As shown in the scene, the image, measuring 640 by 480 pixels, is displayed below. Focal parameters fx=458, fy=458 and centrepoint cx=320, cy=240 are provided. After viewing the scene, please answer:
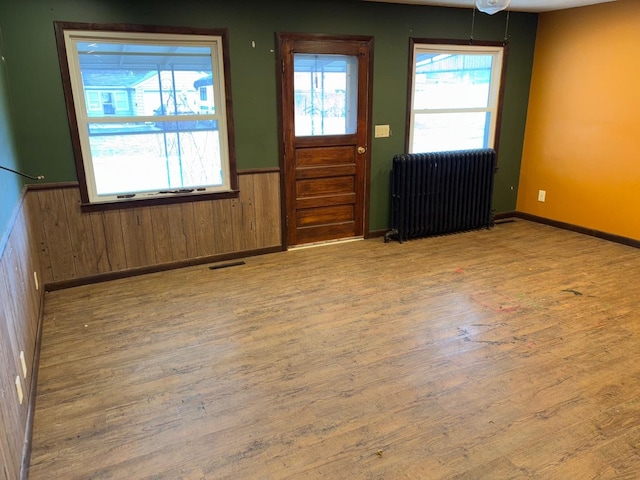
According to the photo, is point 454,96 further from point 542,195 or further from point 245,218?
point 245,218

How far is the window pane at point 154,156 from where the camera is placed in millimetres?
3684

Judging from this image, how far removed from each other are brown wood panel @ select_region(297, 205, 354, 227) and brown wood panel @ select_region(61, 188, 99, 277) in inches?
73.9

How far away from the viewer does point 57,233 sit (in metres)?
3.63

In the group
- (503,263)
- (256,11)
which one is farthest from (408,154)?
(256,11)

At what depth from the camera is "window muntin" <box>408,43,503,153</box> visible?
4746 millimetres

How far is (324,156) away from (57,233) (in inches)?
95.4

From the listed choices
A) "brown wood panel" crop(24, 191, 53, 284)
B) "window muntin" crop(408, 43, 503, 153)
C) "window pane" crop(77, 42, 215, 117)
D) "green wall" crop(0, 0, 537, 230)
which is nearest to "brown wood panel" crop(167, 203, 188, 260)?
"green wall" crop(0, 0, 537, 230)

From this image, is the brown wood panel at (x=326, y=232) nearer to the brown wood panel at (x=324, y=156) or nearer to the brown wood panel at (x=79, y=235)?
the brown wood panel at (x=324, y=156)

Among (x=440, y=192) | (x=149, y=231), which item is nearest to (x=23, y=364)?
(x=149, y=231)

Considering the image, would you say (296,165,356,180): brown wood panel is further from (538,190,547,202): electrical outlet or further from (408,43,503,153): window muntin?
(538,190,547,202): electrical outlet

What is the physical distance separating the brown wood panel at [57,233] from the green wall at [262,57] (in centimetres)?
17

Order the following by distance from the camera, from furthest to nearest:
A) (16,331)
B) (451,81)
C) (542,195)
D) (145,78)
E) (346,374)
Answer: (542,195) < (451,81) < (145,78) < (346,374) < (16,331)

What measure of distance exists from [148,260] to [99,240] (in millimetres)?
428

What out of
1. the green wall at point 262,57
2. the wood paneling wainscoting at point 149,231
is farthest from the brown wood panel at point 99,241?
the green wall at point 262,57
